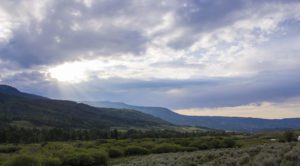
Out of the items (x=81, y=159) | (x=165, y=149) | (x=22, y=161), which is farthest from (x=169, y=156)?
(x=165, y=149)

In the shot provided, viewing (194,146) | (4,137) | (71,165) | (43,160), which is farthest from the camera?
(4,137)

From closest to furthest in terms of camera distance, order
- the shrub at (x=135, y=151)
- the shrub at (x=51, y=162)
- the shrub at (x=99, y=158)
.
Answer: the shrub at (x=51, y=162) < the shrub at (x=99, y=158) < the shrub at (x=135, y=151)

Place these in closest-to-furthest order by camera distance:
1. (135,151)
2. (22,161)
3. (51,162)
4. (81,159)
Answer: (22,161)
(51,162)
(81,159)
(135,151)

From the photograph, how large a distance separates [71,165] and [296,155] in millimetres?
35302

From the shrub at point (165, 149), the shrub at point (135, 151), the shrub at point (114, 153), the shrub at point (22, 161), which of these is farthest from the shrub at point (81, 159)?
the shrub at point (165, 149)

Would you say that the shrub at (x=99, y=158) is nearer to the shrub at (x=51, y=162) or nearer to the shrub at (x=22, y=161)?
the shrub at (x=51, y=162)

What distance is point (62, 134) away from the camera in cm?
12300

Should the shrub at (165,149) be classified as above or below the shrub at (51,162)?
above

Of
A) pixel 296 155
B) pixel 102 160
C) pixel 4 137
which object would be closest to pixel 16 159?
pixel 102 160

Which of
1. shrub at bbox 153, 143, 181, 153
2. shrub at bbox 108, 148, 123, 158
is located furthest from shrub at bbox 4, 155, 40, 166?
shrub at bbox 153, 143, 181, 153

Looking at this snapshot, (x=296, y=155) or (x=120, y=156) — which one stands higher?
(x=296, y=155)

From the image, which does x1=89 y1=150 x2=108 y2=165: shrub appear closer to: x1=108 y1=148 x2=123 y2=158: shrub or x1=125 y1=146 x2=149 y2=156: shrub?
x1=108 y1=148 x2=123 y2=158: shrub

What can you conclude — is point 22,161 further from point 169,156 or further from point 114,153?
point 114,153

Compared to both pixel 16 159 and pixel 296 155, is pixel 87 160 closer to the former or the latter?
pixel 16 159
